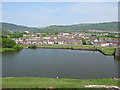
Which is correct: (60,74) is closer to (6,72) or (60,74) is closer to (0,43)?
(6,72)

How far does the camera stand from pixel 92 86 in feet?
18.6

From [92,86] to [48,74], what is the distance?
327cm

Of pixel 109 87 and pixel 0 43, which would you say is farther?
pixel 0 43

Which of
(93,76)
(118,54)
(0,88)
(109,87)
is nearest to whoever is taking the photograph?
(0,88)

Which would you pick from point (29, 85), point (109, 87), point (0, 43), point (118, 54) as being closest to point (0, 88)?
point (29, 85)

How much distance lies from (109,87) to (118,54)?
10154mm

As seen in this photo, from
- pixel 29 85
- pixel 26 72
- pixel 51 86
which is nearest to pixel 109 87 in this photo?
pixel 51 86

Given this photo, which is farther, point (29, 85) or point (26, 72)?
point (26, 72)

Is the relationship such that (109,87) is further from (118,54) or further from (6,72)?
(118,54)

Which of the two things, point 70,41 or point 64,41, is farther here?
point 64,41

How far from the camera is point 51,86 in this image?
5.49m

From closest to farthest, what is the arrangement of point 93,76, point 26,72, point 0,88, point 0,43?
point 0,88
point 93,76
point 26,72
point 0,43

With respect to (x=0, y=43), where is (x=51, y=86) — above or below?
below

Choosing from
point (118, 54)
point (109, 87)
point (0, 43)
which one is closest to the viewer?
point (109, 87)
